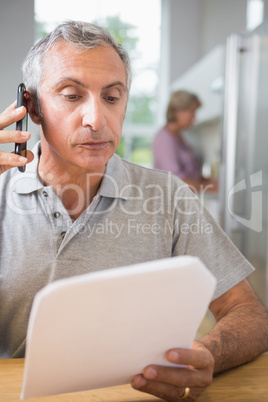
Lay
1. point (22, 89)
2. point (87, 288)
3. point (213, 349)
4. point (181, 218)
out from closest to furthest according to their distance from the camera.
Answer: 1. point (87, 288)
2. point (213, 349)
3. point (22, 89)
4. point (181, 218)

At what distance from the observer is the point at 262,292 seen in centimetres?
256

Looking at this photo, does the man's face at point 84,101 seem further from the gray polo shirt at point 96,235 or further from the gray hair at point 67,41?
the gray polo shirt at point 96,235

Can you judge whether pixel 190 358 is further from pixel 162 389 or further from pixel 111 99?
pixel 111 99

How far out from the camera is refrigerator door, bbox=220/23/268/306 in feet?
8.48

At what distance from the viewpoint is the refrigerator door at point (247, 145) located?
2586 mm

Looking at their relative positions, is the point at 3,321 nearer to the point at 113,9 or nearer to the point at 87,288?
the point at 87,288

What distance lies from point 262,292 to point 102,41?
1.88 metres

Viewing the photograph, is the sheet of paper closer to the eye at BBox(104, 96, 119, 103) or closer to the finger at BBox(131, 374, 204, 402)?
the finger at BBox(131, 374, 204, 402)

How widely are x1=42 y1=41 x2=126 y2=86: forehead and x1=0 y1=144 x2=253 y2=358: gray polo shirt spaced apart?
0.23m

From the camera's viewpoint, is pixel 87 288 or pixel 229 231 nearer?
pixel 87 288

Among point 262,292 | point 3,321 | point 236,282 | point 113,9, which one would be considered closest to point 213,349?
point 236,282

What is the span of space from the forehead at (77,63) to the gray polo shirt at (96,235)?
0.75 feet

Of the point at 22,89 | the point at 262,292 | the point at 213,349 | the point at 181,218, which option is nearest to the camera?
the point at 213,349

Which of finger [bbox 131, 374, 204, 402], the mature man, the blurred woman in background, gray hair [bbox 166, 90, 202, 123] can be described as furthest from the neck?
gray hair [bbox 166, 90, 202, 123]
